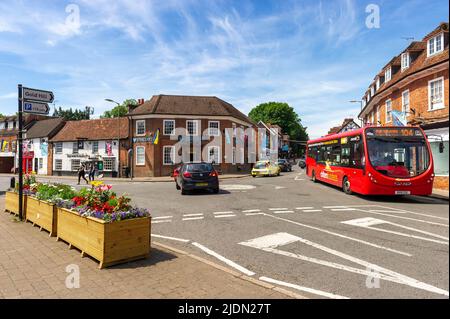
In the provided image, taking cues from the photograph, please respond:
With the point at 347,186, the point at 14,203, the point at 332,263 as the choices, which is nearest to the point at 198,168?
the point at 347,186

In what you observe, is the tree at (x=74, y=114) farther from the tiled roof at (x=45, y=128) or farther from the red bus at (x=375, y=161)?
the red bus at (x=375, y=161)

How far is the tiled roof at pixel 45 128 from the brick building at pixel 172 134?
1500 centimetres

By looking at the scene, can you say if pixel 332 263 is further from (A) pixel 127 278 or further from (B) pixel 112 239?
(B) pixel 112 239

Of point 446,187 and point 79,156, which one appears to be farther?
point 79,156

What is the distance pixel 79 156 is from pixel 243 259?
38.6 meters

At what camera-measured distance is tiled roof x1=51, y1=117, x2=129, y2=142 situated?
3737 cm

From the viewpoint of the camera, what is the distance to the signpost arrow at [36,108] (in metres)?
8.62

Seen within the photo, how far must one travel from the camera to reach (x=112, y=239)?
198 inches

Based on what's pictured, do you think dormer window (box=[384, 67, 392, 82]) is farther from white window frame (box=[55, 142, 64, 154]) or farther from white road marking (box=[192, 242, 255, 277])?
white window frame (box=[55, 142, 64, 154])

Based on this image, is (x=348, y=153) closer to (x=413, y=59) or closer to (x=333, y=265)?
(x=333, y=265)

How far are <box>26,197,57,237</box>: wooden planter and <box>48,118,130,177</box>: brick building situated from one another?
2677 centimetres

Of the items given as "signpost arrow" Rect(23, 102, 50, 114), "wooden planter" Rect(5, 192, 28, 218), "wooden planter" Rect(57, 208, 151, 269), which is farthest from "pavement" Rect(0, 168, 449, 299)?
"signpost arrow" Rect(23, 102, 50, 114)

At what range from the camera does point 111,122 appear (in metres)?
39.6
